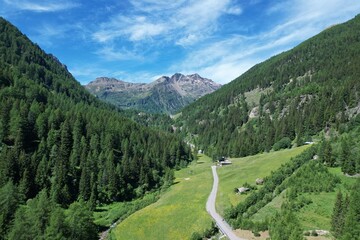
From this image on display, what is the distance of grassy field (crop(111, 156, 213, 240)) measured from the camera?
240ft

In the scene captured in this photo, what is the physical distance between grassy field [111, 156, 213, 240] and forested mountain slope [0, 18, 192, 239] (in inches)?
443

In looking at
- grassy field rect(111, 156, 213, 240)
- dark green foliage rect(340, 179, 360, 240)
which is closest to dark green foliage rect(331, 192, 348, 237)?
dark green foliage rect(340, 179, 360, 240)

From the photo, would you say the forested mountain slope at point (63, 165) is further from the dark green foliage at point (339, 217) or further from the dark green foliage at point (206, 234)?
the dark green foliage at point (339, 217)

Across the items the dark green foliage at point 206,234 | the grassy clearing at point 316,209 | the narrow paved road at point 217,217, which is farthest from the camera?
the dark green foliage at point 206,234

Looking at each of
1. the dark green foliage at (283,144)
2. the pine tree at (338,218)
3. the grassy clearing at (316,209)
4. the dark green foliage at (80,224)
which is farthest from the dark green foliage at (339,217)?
the dark green foliage at (283,144)

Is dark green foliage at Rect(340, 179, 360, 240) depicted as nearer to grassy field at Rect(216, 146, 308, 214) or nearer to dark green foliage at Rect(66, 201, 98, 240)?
grassy field at Rect(216, 146, 308, 214)

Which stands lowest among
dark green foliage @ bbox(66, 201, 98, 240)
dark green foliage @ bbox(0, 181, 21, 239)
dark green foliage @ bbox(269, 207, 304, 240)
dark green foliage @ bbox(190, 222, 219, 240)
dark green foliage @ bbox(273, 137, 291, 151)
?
dark green foliage @ bbox(190, 222, 219, 240)

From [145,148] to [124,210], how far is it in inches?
2431

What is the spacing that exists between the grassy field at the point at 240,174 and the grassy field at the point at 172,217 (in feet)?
16.7

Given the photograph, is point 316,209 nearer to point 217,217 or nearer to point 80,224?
point 217,217

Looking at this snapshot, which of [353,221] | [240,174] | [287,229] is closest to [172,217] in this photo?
[240,174]

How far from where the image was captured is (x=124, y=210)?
3686 inches

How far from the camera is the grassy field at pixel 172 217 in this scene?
73.0 m

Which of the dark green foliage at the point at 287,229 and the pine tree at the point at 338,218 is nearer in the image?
the dark green foliage at the point at 287,229
